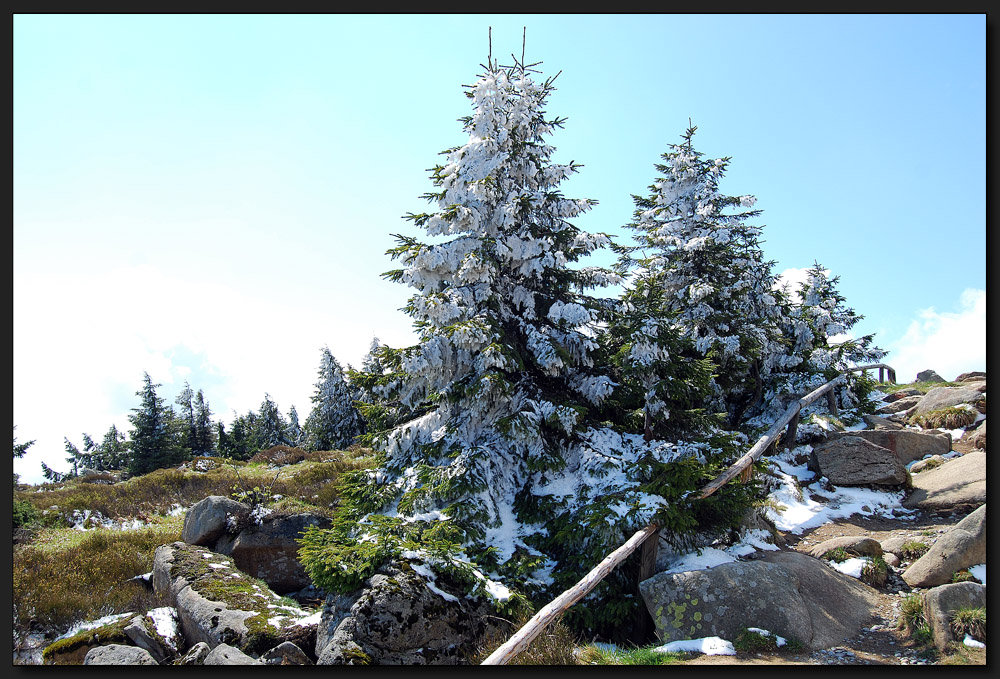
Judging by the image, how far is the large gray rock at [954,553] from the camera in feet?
Answer: 26.7

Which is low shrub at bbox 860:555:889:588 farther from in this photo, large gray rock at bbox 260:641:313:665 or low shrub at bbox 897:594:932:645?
large gray rock at bbox 260:641:313:665

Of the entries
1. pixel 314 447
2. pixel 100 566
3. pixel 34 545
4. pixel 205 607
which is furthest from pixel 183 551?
pixel 314 447

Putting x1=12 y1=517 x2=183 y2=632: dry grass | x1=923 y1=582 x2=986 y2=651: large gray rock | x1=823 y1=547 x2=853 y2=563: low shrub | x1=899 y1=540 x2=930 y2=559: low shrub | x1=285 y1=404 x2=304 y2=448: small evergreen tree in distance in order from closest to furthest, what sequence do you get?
x1=923 y1=582 x2=986 y2=651: large gray rock, x1=899 y1=540 x2=930 y2=559: low shrub, x1=823 y1=547 x2=853 y2=563: low shrub, x1=12 y1=517 x2=183 y2=632: dry grass, x1=285 y1=404 x2=304 y2=448: small evergreen tree in distance

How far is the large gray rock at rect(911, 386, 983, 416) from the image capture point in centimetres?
1433

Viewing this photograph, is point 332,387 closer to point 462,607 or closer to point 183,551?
point 183,551

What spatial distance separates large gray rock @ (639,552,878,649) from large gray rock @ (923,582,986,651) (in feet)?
4.33

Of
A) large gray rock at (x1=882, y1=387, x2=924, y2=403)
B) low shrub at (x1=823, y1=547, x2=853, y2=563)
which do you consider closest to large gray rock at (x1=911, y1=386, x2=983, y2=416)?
large gray rock at (x1=882, y1=387, x2=924, y2=403)

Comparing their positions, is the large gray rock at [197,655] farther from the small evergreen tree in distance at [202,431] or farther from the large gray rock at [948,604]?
the small evergreen tree in distance at [202,431]

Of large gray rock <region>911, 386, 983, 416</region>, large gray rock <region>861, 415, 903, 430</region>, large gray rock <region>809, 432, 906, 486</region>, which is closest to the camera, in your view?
large gray rock <region>809, 432, 906, 486</region>

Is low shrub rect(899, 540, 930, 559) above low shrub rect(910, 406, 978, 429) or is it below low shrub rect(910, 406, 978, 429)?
below

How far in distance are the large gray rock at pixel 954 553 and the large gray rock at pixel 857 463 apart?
5.88m

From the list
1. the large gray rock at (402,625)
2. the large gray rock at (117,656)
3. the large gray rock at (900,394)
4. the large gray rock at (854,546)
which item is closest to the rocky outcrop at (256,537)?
the large gray rock at (117,656)

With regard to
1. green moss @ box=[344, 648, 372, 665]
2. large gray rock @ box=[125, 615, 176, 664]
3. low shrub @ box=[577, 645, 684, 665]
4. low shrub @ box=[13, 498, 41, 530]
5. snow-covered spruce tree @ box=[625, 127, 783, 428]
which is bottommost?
large gray rock @ box=[125, 615, 176, 664]

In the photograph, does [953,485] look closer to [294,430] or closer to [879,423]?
[879,423]
